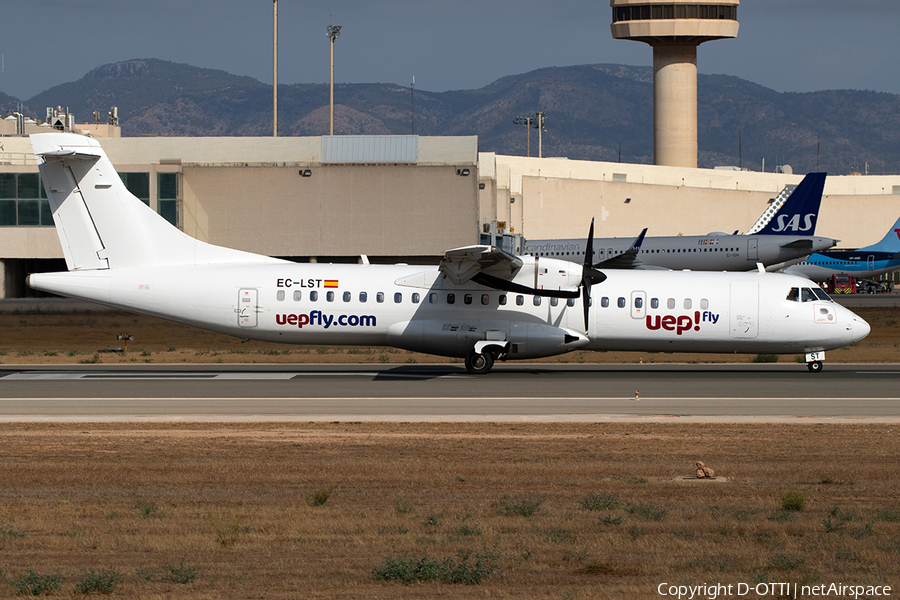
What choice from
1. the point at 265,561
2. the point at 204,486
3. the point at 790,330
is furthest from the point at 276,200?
the point at 265,561

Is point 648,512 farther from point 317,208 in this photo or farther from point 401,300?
point 317,208

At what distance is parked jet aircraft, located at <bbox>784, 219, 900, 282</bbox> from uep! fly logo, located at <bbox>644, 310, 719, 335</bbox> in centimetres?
5246

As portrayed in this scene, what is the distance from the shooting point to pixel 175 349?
36.7 m

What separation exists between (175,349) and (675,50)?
84.7m

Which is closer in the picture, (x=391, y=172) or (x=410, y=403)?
(x=410, y=403)

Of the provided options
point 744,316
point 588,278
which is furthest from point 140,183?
point 744,316

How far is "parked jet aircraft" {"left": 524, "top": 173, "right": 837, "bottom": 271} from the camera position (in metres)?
58.8

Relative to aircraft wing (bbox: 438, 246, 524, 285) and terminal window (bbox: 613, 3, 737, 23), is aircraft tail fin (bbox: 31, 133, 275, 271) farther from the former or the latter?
terminal window (bbox: 613, 3, 737, 23)

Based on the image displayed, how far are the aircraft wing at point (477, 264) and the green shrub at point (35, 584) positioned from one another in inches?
676

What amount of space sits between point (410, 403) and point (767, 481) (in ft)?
33.5

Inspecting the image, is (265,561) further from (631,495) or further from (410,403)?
(410,403)

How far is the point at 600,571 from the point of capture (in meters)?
9.49

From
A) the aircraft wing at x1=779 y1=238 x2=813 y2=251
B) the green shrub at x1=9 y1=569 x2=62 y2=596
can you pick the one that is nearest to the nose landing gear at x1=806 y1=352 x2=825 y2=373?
the green shrub at x1=9 y1=569 x2=62 y2=596

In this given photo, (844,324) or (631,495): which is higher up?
(844,324)
